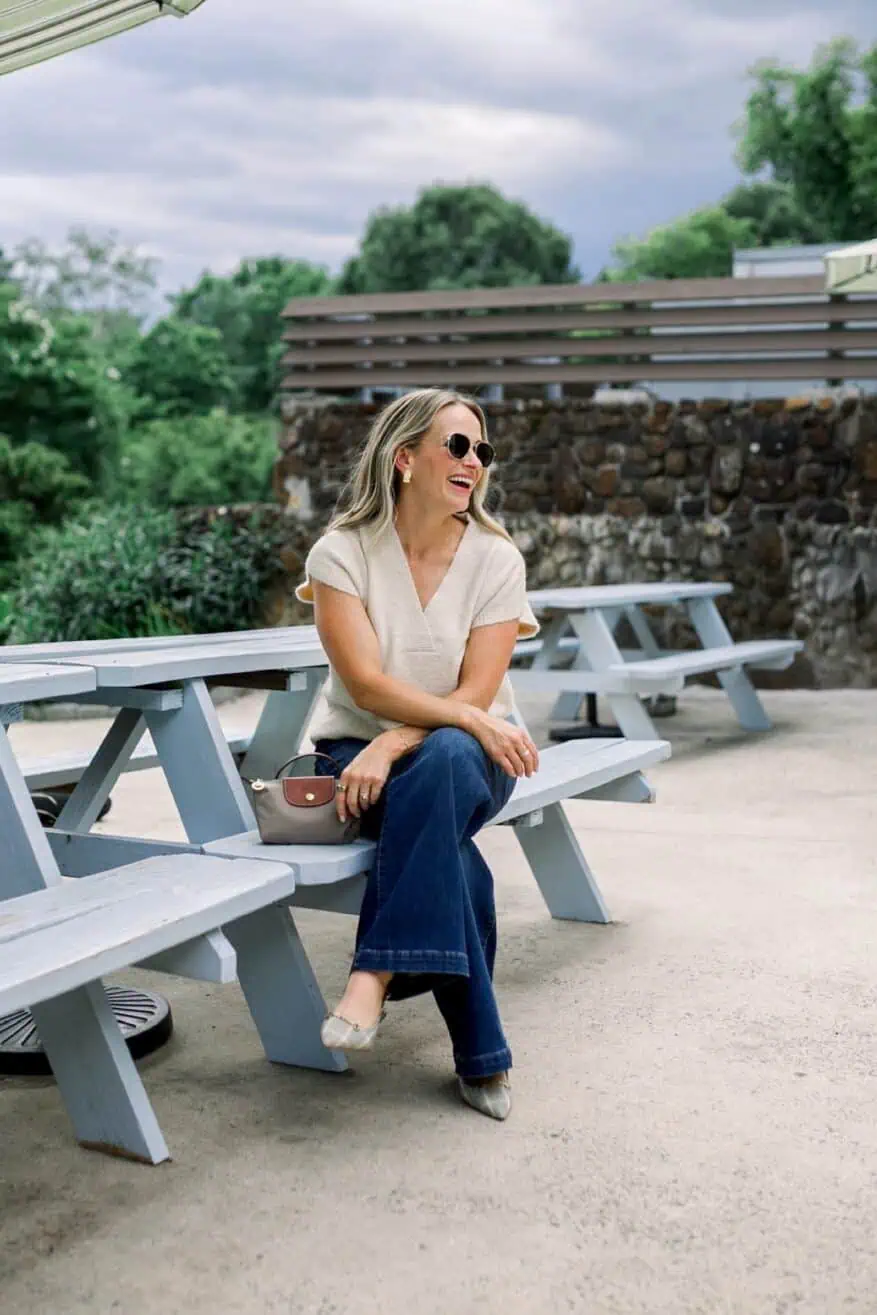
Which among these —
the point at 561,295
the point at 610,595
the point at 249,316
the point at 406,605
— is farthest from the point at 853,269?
the point at 249,316

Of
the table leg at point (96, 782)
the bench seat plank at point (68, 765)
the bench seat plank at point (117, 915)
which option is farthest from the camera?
the bench seat plank at point (68, 765)

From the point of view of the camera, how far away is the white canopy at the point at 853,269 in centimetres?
600

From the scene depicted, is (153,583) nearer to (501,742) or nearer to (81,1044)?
(501,742)

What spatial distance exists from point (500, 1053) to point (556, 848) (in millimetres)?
1279

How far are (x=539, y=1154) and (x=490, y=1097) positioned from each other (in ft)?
0.66

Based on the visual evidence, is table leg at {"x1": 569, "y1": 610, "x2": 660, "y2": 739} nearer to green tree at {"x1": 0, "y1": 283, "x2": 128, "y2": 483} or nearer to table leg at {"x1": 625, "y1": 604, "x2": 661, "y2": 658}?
table leg at {"x1": 625, "y1": 604, "x2": 661, "y2": 658}

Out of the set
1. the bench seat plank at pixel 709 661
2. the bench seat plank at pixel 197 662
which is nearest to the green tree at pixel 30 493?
the bench seat plank at pixel 709 661

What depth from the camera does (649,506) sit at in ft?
29.3

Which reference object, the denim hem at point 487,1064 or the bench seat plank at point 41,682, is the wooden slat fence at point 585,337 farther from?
the denim hem at point 487,1064

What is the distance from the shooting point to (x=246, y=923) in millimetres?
2941

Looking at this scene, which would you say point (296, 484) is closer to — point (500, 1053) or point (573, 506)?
point (573, 506)

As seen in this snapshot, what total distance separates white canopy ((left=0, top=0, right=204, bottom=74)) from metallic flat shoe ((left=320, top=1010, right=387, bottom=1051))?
2313 millimetres

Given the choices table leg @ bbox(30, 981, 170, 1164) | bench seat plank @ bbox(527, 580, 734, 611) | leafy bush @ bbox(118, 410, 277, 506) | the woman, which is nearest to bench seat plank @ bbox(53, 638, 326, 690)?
the woman

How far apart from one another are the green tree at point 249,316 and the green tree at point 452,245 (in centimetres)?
207
